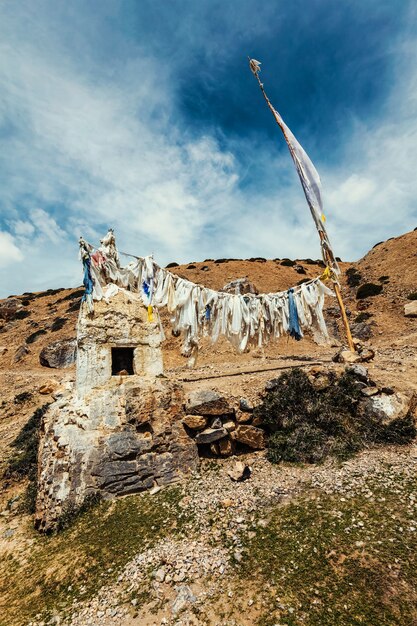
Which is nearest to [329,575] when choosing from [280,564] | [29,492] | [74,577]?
[280,564]

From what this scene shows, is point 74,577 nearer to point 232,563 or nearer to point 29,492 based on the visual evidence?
point 232,563

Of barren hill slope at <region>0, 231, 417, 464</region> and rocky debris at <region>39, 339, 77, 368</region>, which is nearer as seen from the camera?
barren hill slope at <region>0, 231, 417, 464</region>

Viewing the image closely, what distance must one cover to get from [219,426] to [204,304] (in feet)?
16.5

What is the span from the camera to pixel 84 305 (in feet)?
32.6

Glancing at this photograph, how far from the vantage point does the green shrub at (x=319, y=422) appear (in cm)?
841

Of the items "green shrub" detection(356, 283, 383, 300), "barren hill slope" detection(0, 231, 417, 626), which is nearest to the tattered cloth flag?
"barren hill slope" detection(0, 231, 417, 626)

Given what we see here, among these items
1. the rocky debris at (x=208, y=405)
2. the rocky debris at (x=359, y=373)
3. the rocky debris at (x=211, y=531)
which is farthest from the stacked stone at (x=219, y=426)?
the rocky debris at (x=359, y=373)

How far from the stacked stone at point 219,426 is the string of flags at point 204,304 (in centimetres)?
326

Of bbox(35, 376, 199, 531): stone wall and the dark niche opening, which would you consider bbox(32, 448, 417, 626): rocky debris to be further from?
the dark niche opening

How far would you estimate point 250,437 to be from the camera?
9.27 meters

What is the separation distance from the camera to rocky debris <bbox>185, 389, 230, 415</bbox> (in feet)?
30.6

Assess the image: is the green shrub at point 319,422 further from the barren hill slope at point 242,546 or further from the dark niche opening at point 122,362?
the dark niche opening at point 122,362

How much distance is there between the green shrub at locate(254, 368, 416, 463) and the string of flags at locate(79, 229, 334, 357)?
10.6 ft

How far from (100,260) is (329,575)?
986cm
